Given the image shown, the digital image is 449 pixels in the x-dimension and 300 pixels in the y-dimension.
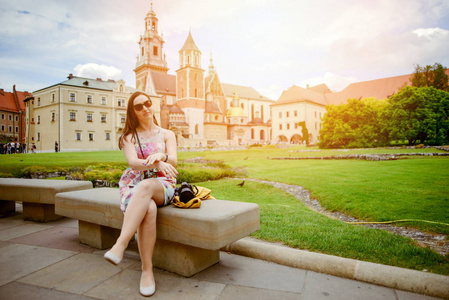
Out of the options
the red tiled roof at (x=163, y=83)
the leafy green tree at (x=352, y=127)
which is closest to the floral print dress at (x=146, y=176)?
the leafy green tree at (x=352, y=127)

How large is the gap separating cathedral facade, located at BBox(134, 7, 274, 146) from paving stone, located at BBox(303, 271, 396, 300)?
5268 centimetres

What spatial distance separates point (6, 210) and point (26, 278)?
3880 millimetres

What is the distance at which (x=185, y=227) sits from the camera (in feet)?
8.98

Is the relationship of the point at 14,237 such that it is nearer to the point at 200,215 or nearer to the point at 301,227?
the point at 200,215

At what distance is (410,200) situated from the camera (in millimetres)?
6543

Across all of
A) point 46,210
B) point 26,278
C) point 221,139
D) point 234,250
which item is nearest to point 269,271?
point 234,250

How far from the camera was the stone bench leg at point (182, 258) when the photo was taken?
292cm

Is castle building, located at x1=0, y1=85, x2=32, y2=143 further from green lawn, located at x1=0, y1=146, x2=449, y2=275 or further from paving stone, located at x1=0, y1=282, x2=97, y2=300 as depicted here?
Result: paving stone, located at x1=0, y1=282, x2=97, y2=300

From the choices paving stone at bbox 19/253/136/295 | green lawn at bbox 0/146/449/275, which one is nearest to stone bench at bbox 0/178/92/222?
paving stone at bbox 19/253/136/295

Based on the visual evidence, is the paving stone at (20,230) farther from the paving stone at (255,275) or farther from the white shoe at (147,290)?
the paving stone at (255,275)

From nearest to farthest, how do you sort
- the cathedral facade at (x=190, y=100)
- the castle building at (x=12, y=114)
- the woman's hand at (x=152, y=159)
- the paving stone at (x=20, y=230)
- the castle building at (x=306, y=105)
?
the woman's hand at (x=152, y=159) < the paving stone at (x=20, y=230) < the castle building at (x=12, y=114) < the cathedral facade at (x=190, y=100) < the castle building at (x=306, y=105)

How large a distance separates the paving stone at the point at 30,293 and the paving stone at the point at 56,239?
3.43ft

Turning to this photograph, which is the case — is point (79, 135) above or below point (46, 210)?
above

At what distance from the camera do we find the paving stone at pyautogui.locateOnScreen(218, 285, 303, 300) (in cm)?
247
